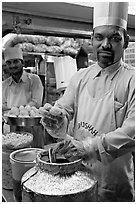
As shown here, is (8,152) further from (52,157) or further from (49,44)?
(49,44)

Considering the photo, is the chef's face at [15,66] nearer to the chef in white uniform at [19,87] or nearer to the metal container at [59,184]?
the chef in white uniform at [19,87]

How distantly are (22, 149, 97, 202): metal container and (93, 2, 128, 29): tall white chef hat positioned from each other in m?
0.83

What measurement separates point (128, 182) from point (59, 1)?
49.3 inches

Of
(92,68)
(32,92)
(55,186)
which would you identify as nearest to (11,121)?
(92,68)

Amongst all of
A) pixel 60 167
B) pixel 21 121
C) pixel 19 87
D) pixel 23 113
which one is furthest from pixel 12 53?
pixel 60 167

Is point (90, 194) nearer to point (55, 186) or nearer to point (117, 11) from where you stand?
point (55, 186)

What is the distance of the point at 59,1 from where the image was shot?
165 centimetres

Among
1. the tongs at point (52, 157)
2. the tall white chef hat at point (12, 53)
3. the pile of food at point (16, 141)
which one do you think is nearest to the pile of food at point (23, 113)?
the pile of food at point (16, 141)

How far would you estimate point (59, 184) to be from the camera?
858 millimetres

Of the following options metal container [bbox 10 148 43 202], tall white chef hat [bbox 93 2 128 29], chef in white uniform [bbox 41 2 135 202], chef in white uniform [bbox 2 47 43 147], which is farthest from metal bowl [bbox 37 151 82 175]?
chef in white uniform [bbox 2 47 43 147]

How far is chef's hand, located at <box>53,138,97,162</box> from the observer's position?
100cm

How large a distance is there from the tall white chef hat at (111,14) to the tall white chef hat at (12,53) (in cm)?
154

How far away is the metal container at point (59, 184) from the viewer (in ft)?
2.69

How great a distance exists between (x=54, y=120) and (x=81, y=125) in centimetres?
20
